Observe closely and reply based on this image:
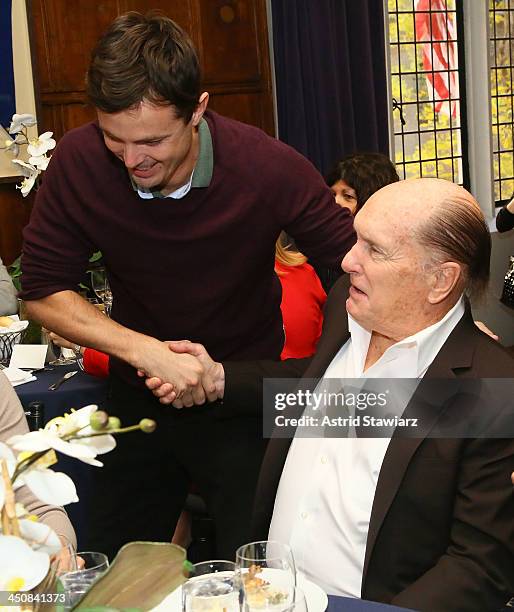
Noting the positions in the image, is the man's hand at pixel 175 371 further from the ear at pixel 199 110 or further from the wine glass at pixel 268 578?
the wine glass at pixel 268 578

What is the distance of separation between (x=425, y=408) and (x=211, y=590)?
0.68 m

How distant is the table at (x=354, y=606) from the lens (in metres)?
1.41

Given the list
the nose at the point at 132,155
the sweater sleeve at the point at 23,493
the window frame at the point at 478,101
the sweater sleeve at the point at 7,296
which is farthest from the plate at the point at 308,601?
the window frame at the point at 478,101

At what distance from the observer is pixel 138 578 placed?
0.96 metres

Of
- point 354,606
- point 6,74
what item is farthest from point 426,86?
point 354,606

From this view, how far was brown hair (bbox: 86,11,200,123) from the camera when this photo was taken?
2.05 m

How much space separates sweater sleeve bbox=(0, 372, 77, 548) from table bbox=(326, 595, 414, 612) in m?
0.49

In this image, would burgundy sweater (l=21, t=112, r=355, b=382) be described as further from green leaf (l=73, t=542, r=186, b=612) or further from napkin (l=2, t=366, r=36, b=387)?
green leaf (l=73, t=542, r=186, b=612)

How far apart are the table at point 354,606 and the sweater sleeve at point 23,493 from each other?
488 millimetres

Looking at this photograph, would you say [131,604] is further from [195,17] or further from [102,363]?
[195,17]

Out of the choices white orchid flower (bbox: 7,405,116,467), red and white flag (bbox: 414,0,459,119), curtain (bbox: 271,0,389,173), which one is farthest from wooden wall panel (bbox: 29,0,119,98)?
white orchid flower (bbox: 7,405,116,467)

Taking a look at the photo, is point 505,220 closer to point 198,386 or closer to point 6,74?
point 6,74

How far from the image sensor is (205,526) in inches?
123

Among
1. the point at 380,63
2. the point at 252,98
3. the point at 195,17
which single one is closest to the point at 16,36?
the point at 195,17
